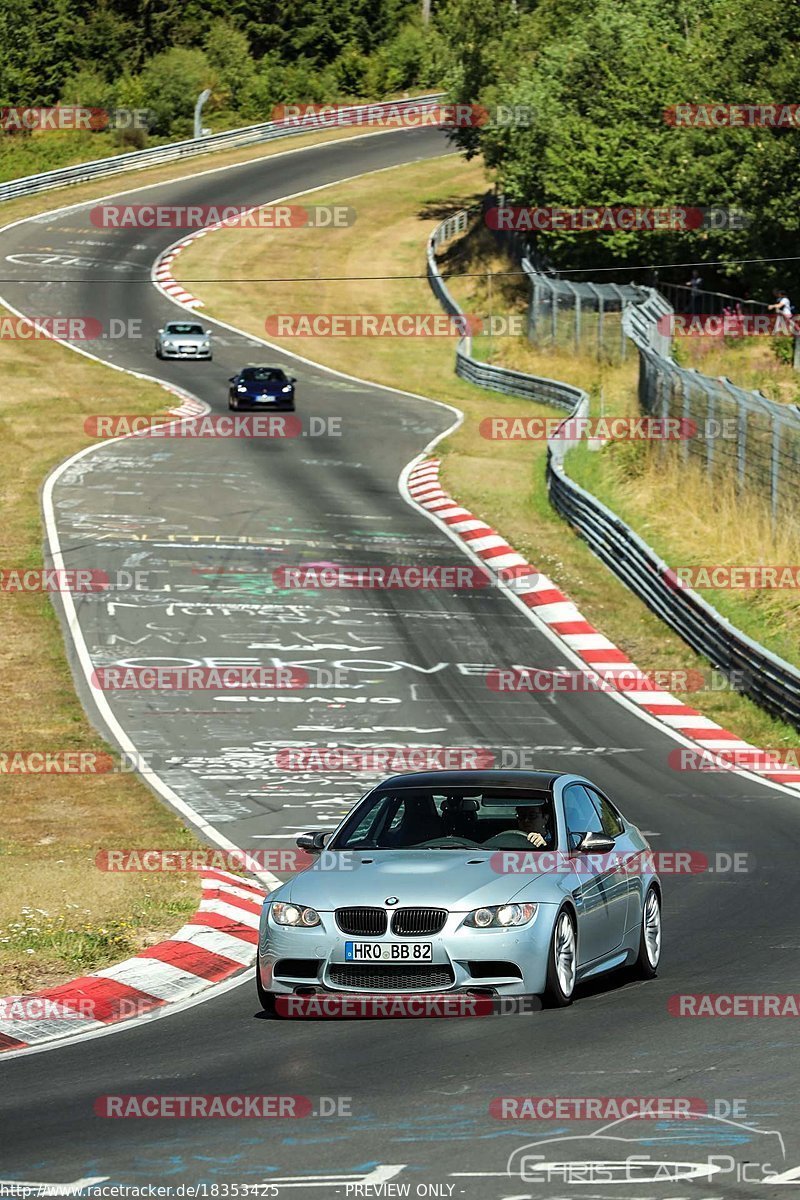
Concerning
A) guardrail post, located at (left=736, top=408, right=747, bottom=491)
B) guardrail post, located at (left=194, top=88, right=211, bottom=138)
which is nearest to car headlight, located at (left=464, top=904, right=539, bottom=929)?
guardrail post, located at (left=736, top=408, right=747, bottom=491)

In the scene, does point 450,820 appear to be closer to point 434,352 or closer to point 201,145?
point 434,352

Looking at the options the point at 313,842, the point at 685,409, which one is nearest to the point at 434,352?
the point at 685,409

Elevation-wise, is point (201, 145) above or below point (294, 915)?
below

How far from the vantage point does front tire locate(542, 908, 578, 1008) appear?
1105 cm

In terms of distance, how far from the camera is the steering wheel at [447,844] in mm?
11920

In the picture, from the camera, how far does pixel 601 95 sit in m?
58.6

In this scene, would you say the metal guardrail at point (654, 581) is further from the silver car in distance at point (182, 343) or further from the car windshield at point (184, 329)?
the car windshield at point (184, 329)

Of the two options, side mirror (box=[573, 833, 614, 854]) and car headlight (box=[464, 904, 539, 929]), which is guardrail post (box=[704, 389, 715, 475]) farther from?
car headlight (box=[464, 904, 539, 929])

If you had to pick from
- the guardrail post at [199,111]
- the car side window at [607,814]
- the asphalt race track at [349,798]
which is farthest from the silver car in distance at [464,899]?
the guardrail post at [199,111]

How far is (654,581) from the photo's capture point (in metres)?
31.7

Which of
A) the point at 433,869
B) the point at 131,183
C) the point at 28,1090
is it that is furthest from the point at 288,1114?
the point at 131,183

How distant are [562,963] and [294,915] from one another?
163 centimetres

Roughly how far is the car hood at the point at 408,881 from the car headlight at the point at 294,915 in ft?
0.15

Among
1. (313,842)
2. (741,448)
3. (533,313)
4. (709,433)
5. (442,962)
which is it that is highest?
(313,842)
